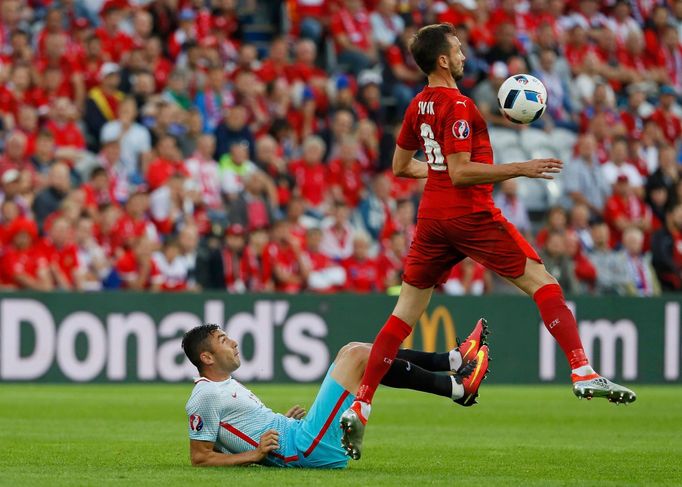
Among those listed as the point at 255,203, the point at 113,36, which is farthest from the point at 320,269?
the point at 113,36

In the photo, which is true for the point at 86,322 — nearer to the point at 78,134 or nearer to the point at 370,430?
the point at 78,134

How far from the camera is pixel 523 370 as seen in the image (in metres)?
17.9

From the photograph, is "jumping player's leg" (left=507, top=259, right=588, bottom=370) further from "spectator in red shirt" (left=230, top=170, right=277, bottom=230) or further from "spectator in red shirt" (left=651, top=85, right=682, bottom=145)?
"spectator in red shirt" (left=651, top=85, right=682, bottom=145)

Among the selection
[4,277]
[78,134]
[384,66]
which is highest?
[384,66]

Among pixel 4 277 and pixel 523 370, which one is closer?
pixel 4 277

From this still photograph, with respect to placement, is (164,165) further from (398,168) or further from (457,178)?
(457,178)

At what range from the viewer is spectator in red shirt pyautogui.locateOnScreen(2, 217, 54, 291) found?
16.0 meters

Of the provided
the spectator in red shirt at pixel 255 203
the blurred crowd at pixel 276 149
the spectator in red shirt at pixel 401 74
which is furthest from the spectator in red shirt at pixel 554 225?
the spectator in red shirt at pixel 255 203

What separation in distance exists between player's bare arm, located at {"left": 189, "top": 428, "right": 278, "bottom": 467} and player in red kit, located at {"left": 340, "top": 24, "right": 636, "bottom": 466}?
559 millimetres

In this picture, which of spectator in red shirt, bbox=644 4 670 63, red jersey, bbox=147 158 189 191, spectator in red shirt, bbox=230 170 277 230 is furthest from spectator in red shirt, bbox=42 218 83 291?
spectator in red shirt, bbox=644 4 670 63

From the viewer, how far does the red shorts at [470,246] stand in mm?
8109

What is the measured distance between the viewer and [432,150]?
8.22 metres

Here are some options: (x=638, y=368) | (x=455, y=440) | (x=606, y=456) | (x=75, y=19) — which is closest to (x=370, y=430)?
(x=455, y=440)

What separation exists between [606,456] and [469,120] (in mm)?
2628
